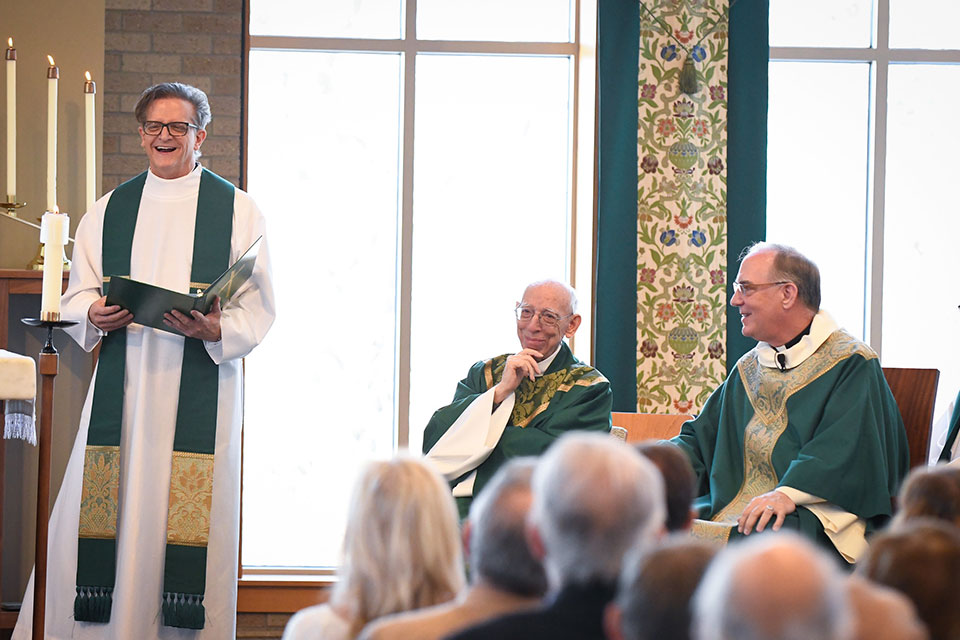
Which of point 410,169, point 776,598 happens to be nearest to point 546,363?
point 410,169

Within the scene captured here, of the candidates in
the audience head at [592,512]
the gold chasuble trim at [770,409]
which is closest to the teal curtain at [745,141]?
the gold chasuble trim at [770,409]

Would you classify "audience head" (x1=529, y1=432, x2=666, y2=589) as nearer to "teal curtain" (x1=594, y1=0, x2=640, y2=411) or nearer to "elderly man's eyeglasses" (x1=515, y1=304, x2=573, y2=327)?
"elderly man's eyeglasses" (x1=515, y1=304, x2=573, y2=327)

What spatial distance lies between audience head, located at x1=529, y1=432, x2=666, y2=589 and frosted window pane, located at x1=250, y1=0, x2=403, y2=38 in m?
4.21

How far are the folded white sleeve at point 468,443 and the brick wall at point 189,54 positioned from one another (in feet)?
6.44

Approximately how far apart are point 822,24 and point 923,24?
0.50m

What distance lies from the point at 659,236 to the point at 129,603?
274cm

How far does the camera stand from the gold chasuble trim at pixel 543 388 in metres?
3.97

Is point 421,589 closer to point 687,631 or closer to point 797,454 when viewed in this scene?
point 687,631

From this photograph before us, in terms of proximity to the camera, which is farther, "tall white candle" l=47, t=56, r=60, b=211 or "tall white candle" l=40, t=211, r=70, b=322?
"tall white candle" l=47, t=56, r=60, b=211

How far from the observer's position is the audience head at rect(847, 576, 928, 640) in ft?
4.83

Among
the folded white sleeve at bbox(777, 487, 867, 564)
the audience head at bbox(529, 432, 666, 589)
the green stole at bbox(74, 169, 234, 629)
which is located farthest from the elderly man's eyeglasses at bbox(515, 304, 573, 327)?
the audience head at bbox(529, 432, 666, 589)

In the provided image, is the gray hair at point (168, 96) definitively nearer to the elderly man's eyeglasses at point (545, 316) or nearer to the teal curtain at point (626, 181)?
the elderly man's eyeglasses at point (545, 316)

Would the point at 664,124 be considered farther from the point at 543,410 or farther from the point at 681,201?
the point at 543,410

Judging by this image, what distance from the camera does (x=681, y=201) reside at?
17.1 feet
